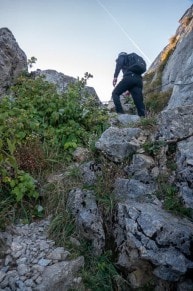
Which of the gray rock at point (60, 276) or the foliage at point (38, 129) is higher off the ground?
the foliage at point (38, 129)

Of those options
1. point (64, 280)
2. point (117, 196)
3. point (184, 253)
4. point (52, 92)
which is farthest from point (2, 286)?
point (52, 92)

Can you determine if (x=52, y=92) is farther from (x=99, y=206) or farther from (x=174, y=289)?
(x=174, y=289)

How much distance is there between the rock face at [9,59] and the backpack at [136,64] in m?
3.54

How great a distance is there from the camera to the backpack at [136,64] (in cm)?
947

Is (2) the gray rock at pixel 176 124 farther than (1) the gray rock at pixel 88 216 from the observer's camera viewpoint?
Yes

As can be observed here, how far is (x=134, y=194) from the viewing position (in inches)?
222

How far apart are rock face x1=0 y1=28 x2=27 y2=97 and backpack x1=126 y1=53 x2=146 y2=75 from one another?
11.6ft

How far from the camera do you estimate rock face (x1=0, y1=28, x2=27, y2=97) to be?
9919 mm

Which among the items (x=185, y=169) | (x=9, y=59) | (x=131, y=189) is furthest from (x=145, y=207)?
(x=9, y=59)

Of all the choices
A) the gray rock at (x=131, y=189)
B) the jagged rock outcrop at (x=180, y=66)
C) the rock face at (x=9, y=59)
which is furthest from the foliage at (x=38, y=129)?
the jagged rock outcrop at (x=180, y=66)

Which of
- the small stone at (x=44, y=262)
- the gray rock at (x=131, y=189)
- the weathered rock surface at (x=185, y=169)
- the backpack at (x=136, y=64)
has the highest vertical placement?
the backpack at (x=136, y=64)

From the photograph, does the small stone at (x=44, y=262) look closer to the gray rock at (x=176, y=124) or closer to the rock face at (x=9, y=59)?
the gray rock at (x=176, y=124)

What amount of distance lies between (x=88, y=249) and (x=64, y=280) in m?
0.69

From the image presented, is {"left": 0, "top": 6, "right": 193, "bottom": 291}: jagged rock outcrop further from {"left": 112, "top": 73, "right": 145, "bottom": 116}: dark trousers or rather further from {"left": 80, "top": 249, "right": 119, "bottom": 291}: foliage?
{"left": 112, "top": 73, "right": 145, "bottom": 116}: dark trousers
